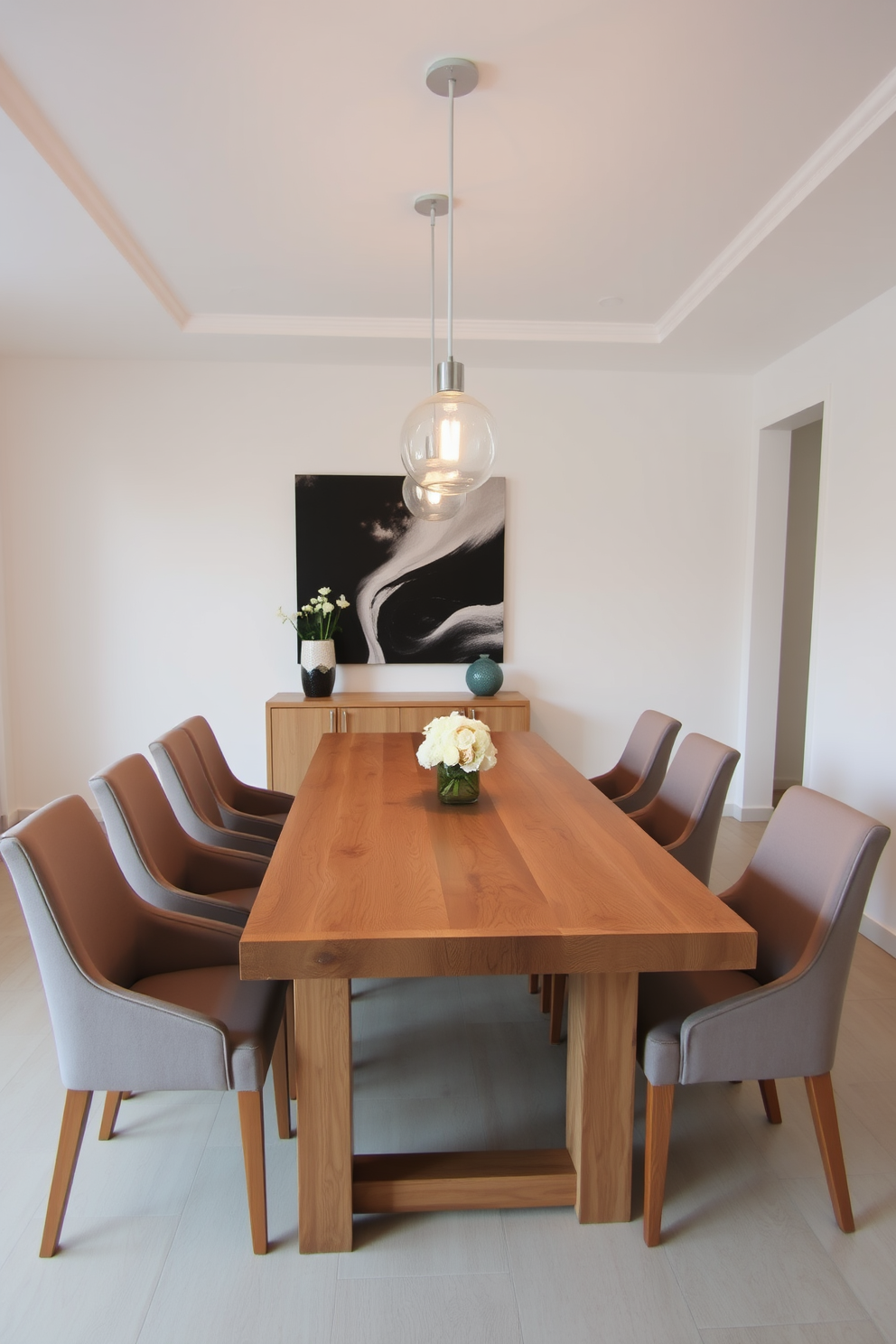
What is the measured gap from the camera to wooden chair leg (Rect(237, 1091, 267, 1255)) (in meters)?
1.61

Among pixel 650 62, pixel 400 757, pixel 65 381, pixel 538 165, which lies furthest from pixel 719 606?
pixel 65 381

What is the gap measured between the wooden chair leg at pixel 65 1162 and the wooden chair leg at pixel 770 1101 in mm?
1604

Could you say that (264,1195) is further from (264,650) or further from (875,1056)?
(264,650)

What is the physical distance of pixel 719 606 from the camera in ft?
15.6

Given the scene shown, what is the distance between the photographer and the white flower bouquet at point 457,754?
2.26 meters

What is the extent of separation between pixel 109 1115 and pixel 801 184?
11.0 ft

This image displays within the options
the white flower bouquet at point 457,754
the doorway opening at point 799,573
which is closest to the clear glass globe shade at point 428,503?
the white flower bouquet at point 457,754

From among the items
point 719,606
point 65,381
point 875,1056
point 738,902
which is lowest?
point 875,1056

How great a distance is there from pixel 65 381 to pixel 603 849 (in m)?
4.02

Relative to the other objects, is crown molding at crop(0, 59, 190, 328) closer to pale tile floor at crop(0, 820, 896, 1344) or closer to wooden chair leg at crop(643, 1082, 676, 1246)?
pale tile floor at crop(0, 820, 896, 1344)

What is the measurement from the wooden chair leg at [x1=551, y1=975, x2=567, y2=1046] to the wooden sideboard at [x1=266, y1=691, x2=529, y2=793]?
1.90m

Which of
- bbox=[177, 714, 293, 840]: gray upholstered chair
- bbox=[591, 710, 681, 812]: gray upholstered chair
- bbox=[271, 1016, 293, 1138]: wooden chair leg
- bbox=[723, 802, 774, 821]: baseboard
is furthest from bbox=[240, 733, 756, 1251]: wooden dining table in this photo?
bbox=[723, 802, 774, 821]: baseboard

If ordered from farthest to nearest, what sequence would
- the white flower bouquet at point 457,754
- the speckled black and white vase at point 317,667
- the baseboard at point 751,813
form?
the baseboard at point 751,813
the speckled black and white vase at point 317,667
the white flower bouquet at point 457,754

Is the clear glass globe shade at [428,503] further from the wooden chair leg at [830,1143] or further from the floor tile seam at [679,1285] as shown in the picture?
the floor tile seam at [679,1285]
